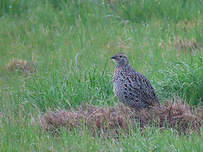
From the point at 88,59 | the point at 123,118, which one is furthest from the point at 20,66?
the point at 123,118

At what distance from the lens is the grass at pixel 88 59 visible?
18.6 feet

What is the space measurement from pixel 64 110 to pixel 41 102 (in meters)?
0.60

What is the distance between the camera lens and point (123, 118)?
244 inches

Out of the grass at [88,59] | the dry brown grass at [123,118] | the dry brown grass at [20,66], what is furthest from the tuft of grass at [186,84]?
the dry brown grass at [20,66]

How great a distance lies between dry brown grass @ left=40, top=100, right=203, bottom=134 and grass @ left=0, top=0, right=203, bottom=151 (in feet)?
0.78

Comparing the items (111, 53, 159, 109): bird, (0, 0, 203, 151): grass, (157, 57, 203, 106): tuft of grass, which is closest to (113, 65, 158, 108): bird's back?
(111, 53, 159, 109): bird

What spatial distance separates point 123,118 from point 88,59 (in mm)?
3367

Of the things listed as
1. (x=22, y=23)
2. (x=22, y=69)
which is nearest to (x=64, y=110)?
(x=22, y=69)

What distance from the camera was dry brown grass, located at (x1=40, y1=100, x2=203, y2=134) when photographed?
6148 millimetres

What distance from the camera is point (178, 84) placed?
23.2ft

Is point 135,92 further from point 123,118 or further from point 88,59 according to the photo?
point 88,59

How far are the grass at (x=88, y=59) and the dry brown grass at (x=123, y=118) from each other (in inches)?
9.4

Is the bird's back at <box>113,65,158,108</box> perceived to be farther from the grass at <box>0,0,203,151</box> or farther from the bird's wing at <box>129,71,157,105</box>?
the grass at <box>0,0,203,151</box>

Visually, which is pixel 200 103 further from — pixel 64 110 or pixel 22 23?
pixel 22 23
